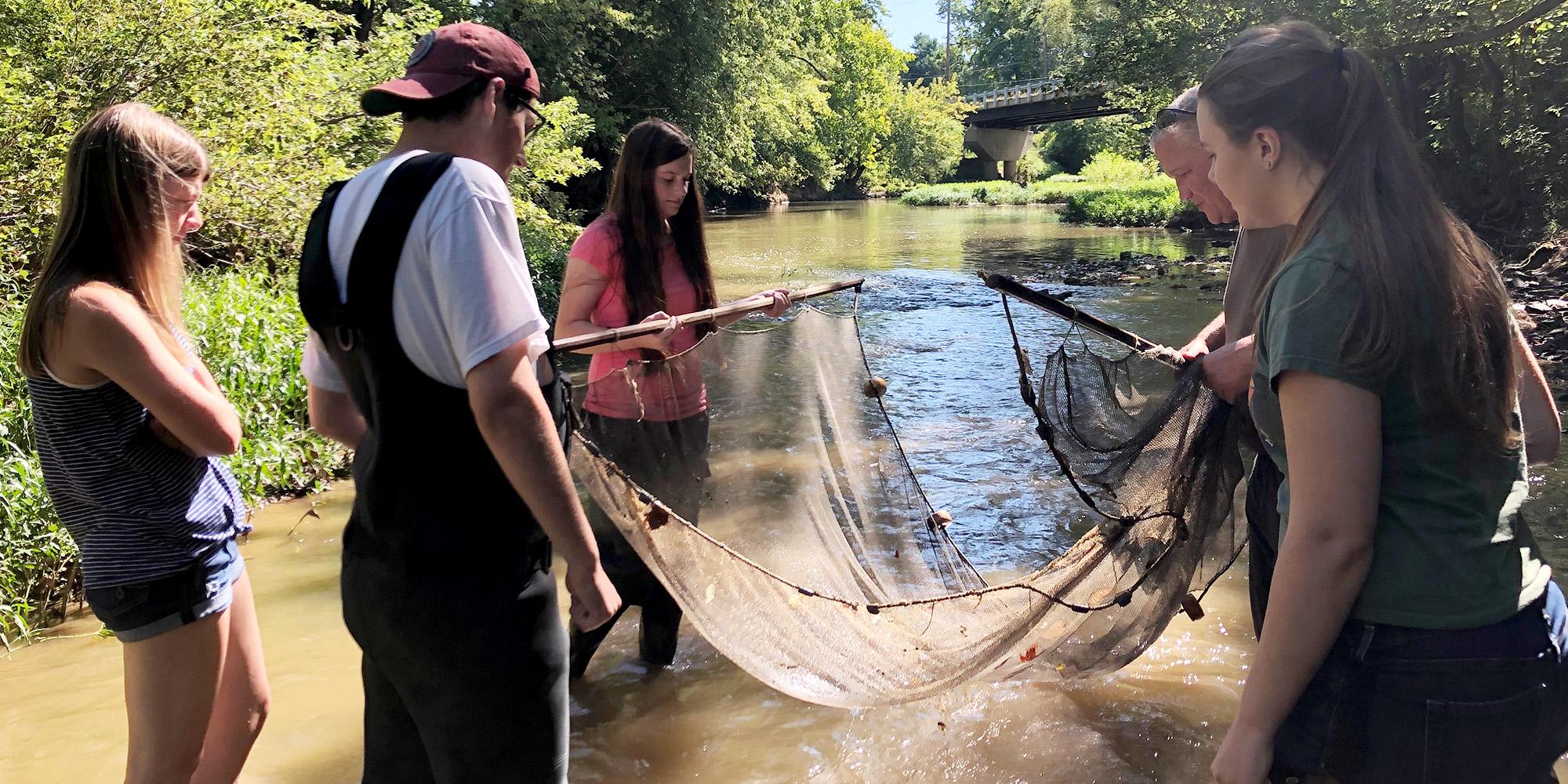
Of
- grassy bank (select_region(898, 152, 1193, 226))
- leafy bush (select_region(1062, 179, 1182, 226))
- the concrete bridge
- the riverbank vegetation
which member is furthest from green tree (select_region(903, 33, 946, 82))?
the riverbank vegetation

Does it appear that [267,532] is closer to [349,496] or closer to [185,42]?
[349,496]

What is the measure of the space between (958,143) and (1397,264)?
59529mm

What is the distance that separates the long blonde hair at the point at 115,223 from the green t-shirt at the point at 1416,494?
80.9 inches

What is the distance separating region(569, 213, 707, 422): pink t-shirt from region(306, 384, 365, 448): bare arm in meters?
1.01

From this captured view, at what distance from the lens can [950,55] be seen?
9519 cm

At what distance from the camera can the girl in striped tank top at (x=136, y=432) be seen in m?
1.97

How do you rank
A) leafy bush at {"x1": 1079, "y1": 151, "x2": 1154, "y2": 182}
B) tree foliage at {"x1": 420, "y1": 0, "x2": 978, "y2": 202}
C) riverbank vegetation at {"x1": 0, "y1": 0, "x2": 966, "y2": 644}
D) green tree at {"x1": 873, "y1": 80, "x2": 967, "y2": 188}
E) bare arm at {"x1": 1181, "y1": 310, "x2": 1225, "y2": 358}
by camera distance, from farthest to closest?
green tree at {"x1": 873, "y1": 80, "x2": 967, "y2": 188}, leafy bush at {"x1": 1079, "y1": 151, "x2": 1154, "y2": 182}, tree foliage at {"x1": 420, "y1": 0, "x2": 978, "y2": 202}, riverbank vegetation at {"x1": 0, "y1": 0, "x2": 966, "y2": 644}, bare arm at {"x1": 1181, "y1": 310, "x2": 1225, "y2": 358}

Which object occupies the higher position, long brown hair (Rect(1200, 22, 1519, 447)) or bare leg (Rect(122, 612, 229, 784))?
long brown hair (Rect(1200, 22, 1519, 447))

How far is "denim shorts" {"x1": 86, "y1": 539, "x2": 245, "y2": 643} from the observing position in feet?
6.55

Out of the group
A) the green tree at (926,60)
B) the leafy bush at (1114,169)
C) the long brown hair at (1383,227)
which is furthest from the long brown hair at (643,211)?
the green tree at (926,60)

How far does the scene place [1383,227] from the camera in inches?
52.4

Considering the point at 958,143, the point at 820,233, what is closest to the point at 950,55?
the point at 958,143

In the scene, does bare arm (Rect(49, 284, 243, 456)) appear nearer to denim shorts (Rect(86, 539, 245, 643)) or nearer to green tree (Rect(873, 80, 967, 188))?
denim shorts (Rect(86, 539, 245, 643))

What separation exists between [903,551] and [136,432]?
2225 millimetres
